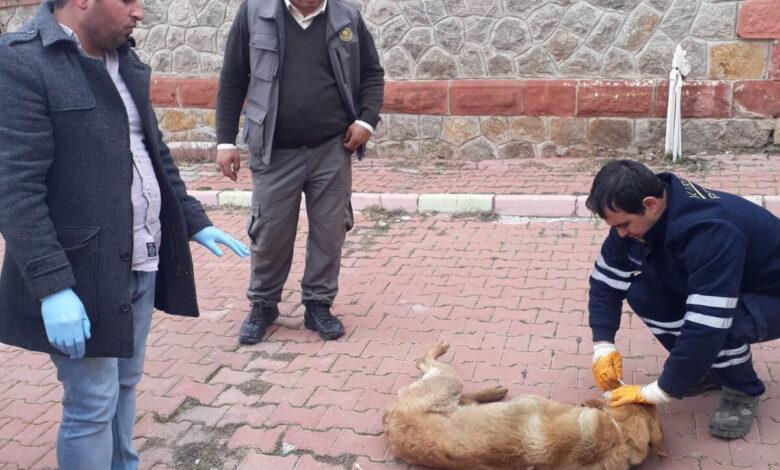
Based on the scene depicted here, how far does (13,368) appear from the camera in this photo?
4.60 m

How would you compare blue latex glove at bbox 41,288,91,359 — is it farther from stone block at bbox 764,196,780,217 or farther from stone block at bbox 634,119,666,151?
stone block at bbox 634,119,666,151

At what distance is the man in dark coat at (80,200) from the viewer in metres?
2.38

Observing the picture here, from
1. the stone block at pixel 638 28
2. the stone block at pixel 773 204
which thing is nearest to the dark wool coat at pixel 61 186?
the stone block at pixel 773 204

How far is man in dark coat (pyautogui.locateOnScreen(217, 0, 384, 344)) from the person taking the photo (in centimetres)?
439

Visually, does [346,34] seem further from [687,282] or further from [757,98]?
[757,98]

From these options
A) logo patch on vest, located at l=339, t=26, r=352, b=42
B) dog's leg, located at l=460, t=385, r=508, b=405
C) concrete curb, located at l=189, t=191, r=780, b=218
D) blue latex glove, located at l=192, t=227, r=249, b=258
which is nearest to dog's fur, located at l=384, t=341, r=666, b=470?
dog's leg, located at l=460, t=385, r=508, b=405

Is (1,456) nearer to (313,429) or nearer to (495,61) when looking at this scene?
(313,429)

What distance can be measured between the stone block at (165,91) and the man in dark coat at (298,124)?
529 cm

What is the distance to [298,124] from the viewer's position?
175 inches

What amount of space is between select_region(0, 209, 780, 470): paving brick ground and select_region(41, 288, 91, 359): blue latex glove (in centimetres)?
127

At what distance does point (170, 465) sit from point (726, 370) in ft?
8.15

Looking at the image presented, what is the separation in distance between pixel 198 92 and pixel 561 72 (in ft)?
14.1

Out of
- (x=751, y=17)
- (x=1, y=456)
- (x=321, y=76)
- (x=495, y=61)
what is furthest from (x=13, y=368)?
(x=751, y=17)

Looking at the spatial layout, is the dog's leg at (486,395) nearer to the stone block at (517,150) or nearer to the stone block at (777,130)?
the stone block at (517,150)
